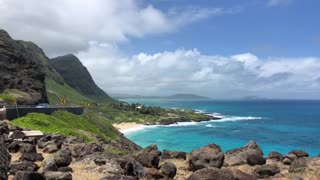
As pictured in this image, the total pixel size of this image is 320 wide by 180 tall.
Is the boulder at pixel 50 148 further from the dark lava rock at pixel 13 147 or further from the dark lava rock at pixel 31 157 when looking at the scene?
the dark lava rock at pixel 31 157

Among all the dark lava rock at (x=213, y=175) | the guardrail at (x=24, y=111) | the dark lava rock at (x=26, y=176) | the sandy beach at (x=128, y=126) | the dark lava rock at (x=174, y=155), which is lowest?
the sandy beach at (x=128, y=126)

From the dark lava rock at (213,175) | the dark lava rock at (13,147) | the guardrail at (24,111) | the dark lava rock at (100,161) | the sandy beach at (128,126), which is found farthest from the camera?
the sandy beach at (128,126)

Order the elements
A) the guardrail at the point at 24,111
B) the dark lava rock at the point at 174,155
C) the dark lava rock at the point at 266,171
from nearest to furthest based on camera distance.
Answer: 1. the dark lava rock at the point at 266,171
2. the dark lava rock at the point at 174,155
3. the guardrail at the point at 24,111

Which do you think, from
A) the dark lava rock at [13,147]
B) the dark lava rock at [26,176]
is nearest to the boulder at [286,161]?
the dark lava rock at [26,176]

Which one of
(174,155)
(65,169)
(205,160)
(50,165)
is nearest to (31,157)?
(50,165)

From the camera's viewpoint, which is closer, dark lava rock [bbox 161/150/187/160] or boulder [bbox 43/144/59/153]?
boulder [bbox 43/144/59/153]

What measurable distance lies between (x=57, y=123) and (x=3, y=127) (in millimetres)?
22402

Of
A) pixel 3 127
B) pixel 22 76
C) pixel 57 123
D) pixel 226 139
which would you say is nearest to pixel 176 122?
pixel 226 139

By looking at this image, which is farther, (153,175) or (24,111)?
(24,111)

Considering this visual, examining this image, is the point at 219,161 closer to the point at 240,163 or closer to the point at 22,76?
the point at 240,163

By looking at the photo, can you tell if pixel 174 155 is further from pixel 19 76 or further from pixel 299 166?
pixel 19 76

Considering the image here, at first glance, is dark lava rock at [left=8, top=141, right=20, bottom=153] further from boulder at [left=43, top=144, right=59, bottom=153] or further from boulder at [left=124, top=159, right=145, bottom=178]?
boulder at [left=124, top=159, right=145, bottom=178]

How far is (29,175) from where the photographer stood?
17203 mm

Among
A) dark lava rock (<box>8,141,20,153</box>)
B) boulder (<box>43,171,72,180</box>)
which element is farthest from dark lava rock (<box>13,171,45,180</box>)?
dark lava rock (<box>8,141,20,153</box>)
